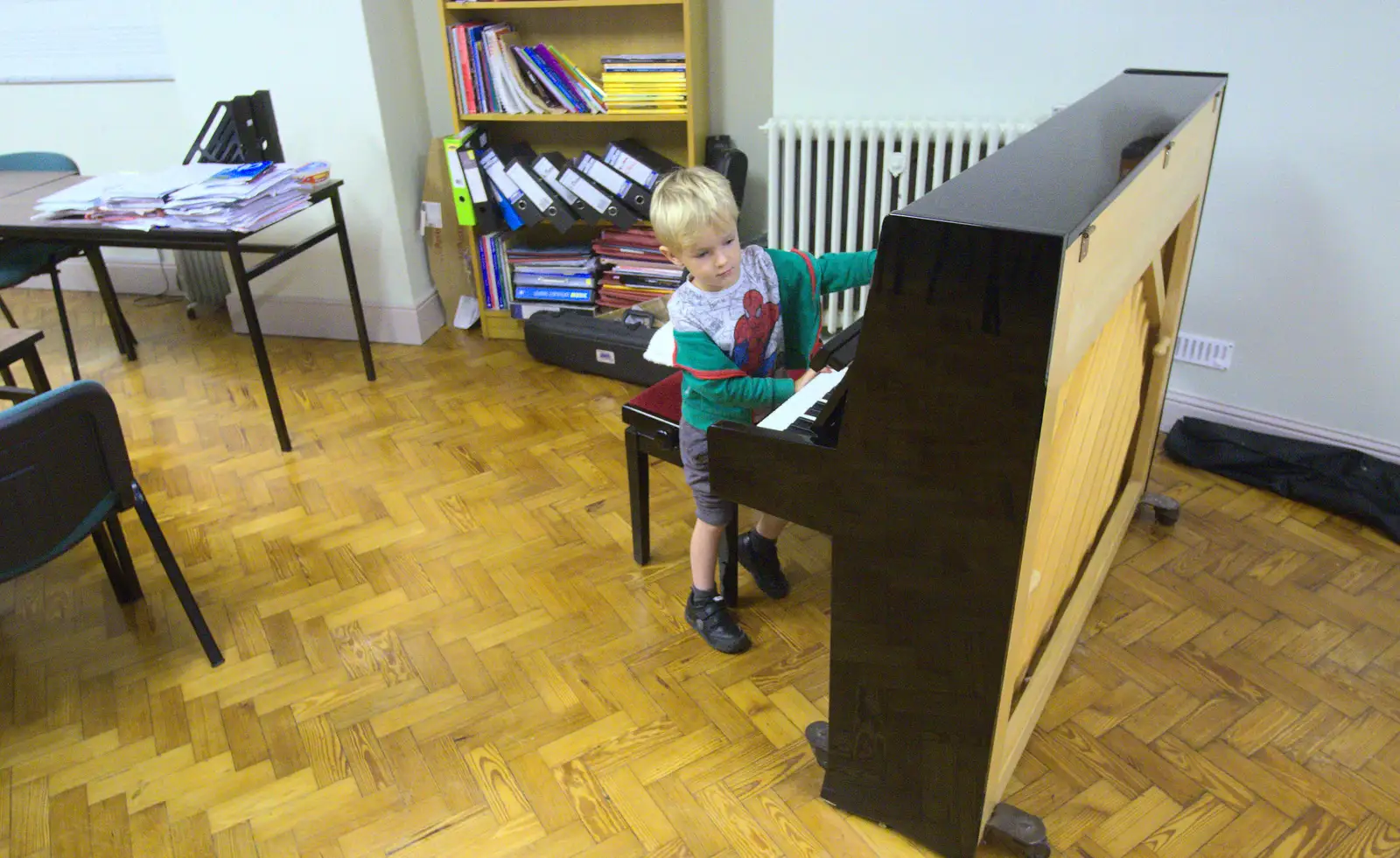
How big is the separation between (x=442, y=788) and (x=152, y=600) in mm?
1023

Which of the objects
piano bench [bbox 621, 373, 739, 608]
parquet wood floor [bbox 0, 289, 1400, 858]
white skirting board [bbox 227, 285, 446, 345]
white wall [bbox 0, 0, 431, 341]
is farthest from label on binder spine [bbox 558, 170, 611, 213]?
piano bench [bbox 621, 373, 739, 608]

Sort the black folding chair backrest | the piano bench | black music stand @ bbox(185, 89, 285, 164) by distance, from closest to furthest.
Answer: the black folding chair backrest
the piano bench
black music stand @ bbox(185, 89, 285, 164)

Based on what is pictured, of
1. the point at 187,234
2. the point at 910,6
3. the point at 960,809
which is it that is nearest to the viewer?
the point at 960,809

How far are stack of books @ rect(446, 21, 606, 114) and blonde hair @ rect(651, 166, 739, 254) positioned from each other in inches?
71.7

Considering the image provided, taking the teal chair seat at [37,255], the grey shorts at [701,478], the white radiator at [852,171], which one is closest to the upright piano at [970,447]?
the grey shorts at [701,478]

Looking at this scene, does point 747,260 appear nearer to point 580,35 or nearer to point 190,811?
point 190,811

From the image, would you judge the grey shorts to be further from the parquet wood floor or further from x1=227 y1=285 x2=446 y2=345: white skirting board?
x1=227 y1=285 x2=446 y2=345: white skirting board

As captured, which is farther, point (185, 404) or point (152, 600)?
point (185, 404)

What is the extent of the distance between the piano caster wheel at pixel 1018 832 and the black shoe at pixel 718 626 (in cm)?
65

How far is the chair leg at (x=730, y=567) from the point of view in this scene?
2172 mm

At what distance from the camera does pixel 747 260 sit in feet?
6.02

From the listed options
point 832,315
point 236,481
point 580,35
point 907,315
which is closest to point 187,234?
point 236,481

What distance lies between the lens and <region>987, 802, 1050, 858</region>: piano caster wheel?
62.8 inches

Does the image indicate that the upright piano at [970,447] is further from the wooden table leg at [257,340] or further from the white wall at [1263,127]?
the wooden table leg at [257,340]
